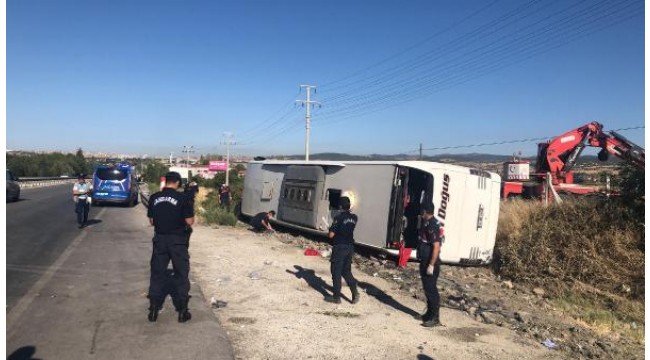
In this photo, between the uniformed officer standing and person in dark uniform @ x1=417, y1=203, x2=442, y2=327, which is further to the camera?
person in dark uniform @ x1=417, y1=203, x2=442, y2=327

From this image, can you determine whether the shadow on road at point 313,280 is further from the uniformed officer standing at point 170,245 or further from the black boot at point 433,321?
the uniformed officer standing at point 170,245

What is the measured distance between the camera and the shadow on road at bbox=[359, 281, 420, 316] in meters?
7.63

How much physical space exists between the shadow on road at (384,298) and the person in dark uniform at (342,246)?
1.90 feet

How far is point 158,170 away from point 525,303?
7737 cm

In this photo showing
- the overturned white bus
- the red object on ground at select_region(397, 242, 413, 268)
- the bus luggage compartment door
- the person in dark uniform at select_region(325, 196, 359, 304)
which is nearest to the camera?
the person in dark uniform at select_region(325, 196, 359, 304)

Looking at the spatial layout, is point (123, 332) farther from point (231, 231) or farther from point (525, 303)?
point (231, 231)

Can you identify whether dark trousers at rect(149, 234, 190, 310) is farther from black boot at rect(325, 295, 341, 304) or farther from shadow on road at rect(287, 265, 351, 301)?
shadow on road at rect(287, 265, 351, 301)

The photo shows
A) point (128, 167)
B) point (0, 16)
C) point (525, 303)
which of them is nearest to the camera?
point (0, 16)

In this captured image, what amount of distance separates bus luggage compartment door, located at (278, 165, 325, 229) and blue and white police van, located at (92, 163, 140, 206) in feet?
45.2

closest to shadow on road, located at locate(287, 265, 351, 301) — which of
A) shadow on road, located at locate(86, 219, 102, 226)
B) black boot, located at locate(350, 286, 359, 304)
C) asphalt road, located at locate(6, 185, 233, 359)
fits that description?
black boot, located at locate(350, 286, 359, 304)

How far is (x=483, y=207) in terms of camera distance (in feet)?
39.8

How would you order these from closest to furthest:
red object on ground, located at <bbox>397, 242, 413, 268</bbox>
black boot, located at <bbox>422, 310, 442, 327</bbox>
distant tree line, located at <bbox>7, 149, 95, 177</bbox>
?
1. black boot, located at <bbox>422, 310, 442, 327</bbox>
2. red object on ground, located at <bbox>397, 242, 413, 268</bbox>
3. distant tree line, located at <bbox>7, 149, 95, 177</bbox>

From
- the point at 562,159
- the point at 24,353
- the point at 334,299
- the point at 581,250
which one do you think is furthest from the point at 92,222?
the point at 562,159

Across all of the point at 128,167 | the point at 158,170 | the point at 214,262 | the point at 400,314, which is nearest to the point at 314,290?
the point at 400,314
